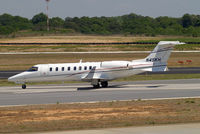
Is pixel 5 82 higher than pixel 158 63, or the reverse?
pixel 158 63

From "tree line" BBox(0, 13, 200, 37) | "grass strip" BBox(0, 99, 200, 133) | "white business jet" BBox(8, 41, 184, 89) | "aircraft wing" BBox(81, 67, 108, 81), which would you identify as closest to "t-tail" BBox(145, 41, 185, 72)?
"white business jet" BBox(8, 41, 184, 89)

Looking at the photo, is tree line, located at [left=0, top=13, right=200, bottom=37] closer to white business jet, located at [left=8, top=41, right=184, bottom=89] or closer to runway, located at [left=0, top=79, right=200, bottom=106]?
white business jet, located at [left=8, top=41, right=184, bottom=89]

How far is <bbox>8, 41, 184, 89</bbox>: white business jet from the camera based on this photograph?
1462 inches

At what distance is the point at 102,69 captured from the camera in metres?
38.0

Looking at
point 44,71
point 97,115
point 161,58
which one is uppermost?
A: point 161,58

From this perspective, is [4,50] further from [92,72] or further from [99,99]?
[99,99]

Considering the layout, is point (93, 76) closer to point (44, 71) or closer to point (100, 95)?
point (44, 71)

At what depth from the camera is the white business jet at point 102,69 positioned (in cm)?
3712

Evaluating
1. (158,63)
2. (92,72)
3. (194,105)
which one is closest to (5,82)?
(92,72)

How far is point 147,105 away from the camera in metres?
26.4

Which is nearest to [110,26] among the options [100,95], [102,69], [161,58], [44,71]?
[44,71]

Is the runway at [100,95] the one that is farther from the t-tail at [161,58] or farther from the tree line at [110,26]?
the tree line at [110,26]

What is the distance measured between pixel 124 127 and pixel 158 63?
18.0m

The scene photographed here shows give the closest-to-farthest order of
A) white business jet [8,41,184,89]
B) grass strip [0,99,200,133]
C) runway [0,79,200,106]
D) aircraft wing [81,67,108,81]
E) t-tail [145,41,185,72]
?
1. grass strip [0,99,200,133]
2. runway [0,79,200,106]
3. t-tail [145,41,185,72]
4. white business jet [8,41,184,89]
5. aircraft wing [81,67,108,81]
